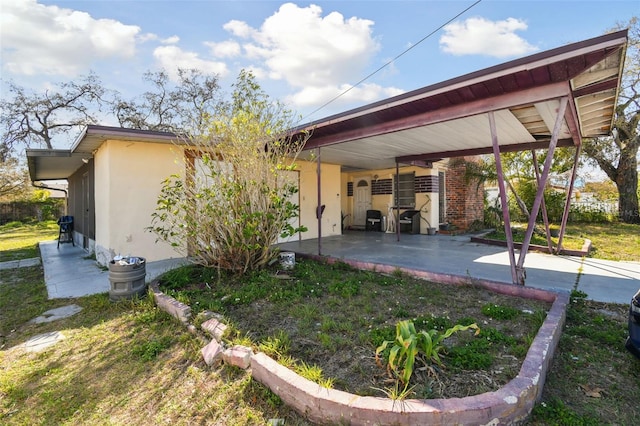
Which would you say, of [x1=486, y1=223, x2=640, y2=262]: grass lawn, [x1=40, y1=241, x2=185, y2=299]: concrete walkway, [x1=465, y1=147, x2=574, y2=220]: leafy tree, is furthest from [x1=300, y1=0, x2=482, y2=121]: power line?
[x1=486, y1=223, x2=640, y2=262]: grass lawn

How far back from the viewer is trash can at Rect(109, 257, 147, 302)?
156 inches

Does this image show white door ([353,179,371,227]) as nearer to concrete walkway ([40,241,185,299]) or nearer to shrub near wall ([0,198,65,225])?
concrete walkway ([40,241,185,299])

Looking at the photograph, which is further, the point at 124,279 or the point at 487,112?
the point at 124,279

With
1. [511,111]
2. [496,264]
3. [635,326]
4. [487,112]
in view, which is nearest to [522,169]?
[496,264]

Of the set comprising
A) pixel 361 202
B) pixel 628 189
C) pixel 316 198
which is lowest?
pixel 361 202

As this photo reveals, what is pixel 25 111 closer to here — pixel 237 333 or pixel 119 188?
pixel 119 188

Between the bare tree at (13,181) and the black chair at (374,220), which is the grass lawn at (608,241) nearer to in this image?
the black chair at (374,220)

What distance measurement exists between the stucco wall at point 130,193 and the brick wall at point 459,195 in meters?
9.08

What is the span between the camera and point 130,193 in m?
5.96

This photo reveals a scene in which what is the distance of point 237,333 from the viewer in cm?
277

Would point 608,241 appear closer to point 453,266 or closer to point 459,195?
point 459,195

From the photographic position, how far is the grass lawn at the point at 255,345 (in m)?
1.99

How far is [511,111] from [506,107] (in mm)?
851

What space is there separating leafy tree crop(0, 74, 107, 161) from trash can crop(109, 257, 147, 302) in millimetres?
19709
